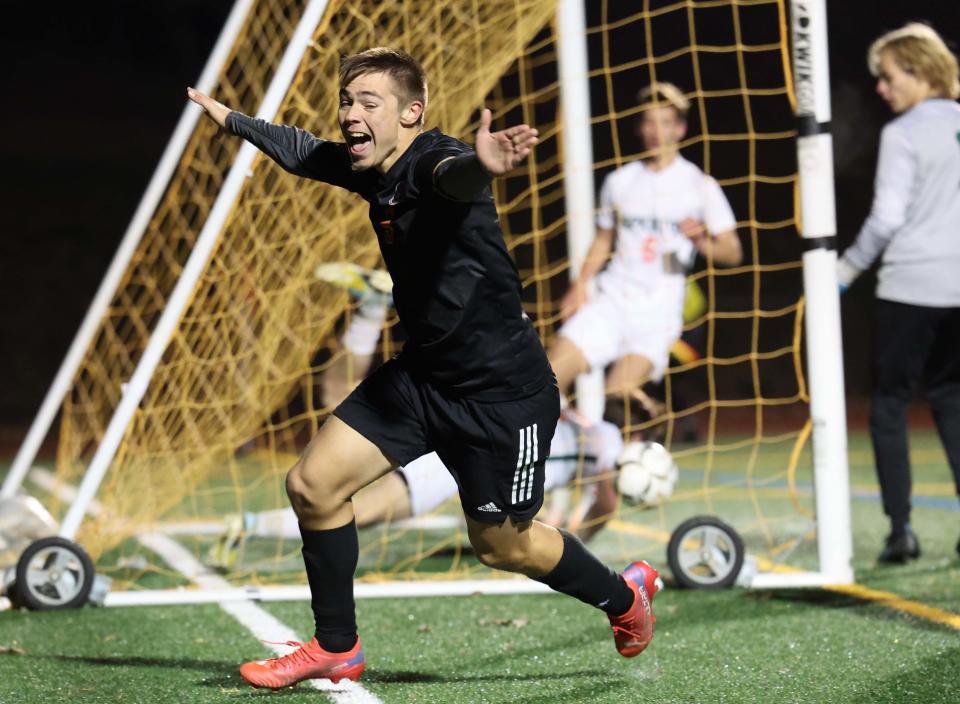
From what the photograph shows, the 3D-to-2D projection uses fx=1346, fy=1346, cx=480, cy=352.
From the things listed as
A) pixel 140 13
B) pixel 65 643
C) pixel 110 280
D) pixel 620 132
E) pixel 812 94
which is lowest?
pixel 65 643

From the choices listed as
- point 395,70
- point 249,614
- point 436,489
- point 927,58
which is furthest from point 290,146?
point 927,58

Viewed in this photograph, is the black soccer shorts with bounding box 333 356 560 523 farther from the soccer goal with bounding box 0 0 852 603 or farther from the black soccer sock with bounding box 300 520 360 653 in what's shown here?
the soccer goal with bounding box 0 0 852 603

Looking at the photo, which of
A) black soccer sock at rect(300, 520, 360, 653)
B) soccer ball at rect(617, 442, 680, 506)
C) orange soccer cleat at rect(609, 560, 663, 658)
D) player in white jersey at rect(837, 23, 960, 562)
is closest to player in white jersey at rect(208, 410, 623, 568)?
soccer ball at rect(617, 442, 680, 506)

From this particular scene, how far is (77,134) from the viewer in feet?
64.1

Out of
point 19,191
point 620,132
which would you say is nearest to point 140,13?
point 19,191

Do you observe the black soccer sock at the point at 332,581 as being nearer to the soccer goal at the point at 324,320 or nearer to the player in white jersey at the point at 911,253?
the soccer goal at the point at 324,320

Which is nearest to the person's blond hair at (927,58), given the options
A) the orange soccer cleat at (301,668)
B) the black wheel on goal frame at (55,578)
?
the orange soccer cleat at (301,668)

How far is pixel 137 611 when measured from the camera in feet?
15.0

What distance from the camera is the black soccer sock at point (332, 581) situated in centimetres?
332

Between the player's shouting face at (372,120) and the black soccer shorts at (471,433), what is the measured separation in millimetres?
541

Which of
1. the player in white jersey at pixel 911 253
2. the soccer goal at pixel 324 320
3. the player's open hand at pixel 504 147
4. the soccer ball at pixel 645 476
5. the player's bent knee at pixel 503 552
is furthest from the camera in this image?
the player in white jersey at pixel 911 253

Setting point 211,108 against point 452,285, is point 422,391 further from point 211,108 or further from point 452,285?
point 211,108

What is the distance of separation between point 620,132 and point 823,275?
7883 millimetres

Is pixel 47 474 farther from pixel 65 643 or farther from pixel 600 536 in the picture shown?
pixel 65 643
